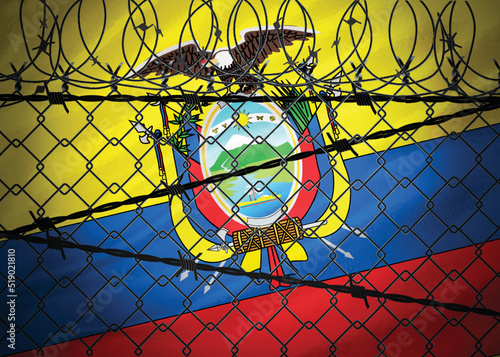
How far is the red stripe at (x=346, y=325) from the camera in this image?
2.18 m

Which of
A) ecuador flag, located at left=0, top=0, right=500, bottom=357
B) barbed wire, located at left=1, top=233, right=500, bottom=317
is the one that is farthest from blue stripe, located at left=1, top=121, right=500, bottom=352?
barbed wire, located at left=1, top=233, right=500, bottom=317

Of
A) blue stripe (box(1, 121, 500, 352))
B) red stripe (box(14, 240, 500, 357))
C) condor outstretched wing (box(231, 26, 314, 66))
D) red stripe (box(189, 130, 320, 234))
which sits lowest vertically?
red stripe (box(14, 240, 500, 357))

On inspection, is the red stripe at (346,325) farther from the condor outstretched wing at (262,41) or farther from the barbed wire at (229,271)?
the condor outstretched wing at (262,41)

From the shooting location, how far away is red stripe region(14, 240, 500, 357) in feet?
7.16

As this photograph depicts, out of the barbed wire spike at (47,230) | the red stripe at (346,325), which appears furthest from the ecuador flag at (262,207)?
the barbed wire spike at (47,230)

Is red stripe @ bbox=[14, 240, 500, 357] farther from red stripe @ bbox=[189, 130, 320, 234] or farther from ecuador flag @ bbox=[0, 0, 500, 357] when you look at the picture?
red stripe @ bbox=[189, 130, 320, 234]

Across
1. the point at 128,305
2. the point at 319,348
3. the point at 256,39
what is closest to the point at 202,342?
the point at 128,305

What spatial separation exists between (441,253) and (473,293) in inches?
9.8

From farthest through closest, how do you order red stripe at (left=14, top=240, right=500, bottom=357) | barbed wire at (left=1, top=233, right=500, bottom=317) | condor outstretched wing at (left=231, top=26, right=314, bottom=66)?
1. condor outstretched wing at (left=231, top=26, right=314, bottom=66)
2. red stripe at (left=14, top=240, right=500, bottom=357)
3. barbed wire at (left=1, top=233, right=500, bottom=317)

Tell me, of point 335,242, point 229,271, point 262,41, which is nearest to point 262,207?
point 335,242

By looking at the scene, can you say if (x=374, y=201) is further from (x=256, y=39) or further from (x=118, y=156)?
(x=118, y=156)

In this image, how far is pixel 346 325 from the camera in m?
2.23

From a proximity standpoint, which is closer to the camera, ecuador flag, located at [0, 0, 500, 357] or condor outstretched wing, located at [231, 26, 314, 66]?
ecuador flag, located at [0, 0, 500, 357]

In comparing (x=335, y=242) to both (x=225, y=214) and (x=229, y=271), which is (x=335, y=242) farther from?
(x=229, y=271)
